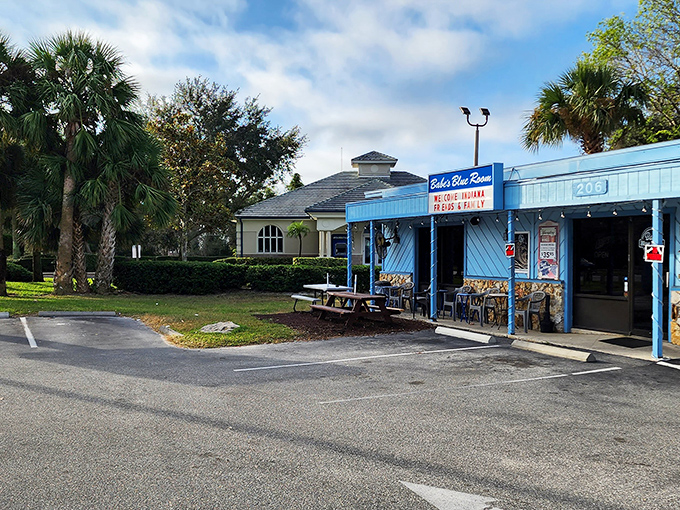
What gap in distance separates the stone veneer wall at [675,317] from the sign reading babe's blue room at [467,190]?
11.6 feet

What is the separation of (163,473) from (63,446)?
48.6 inches

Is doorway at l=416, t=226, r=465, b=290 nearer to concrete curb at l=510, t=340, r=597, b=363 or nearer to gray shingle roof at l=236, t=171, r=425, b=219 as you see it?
concrete curb at l=510, t=340, r=597, b=363

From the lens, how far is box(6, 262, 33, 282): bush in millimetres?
27578

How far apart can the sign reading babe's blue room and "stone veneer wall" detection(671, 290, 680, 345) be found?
3546 mm

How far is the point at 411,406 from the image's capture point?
6574 mm

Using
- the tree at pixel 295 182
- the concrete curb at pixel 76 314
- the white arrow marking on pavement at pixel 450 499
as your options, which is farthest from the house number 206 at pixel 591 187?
the tree at pixel 295 182

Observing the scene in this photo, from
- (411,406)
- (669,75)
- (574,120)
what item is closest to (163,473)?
(411,406)

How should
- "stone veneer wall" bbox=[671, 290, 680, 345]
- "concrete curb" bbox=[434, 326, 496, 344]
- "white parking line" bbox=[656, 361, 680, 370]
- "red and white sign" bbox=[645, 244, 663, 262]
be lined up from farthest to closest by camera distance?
"concrete curb" bbox=[434, 326, 496, 344]
"stone veneer wall" bbox=[671, 290, 680, 345]
"red and white sign" bbox=[645, 244, 663, 262]
"white parking line" bbox=[656, 361, 680, 370]

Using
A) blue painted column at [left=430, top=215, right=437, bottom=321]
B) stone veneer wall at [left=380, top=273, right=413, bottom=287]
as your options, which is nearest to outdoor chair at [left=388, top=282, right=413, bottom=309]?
stone veneer wall at [left=380, top=273, right=413, bottom=287]

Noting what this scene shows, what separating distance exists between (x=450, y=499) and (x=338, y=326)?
29.5 feet

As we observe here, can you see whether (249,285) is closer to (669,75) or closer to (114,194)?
(114,194)

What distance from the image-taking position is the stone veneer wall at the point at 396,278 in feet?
56.2

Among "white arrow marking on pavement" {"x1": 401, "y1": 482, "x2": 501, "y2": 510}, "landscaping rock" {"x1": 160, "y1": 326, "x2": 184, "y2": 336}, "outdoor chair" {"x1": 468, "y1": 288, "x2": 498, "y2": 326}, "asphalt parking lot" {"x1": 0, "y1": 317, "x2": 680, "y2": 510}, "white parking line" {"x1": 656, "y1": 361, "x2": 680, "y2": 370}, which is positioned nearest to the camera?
"white arrow marking on pavement" {"x1": 401, "y1": 482, "x2": 501, "y2": 510}

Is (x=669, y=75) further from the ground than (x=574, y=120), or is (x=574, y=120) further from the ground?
(x=669, y=75)
